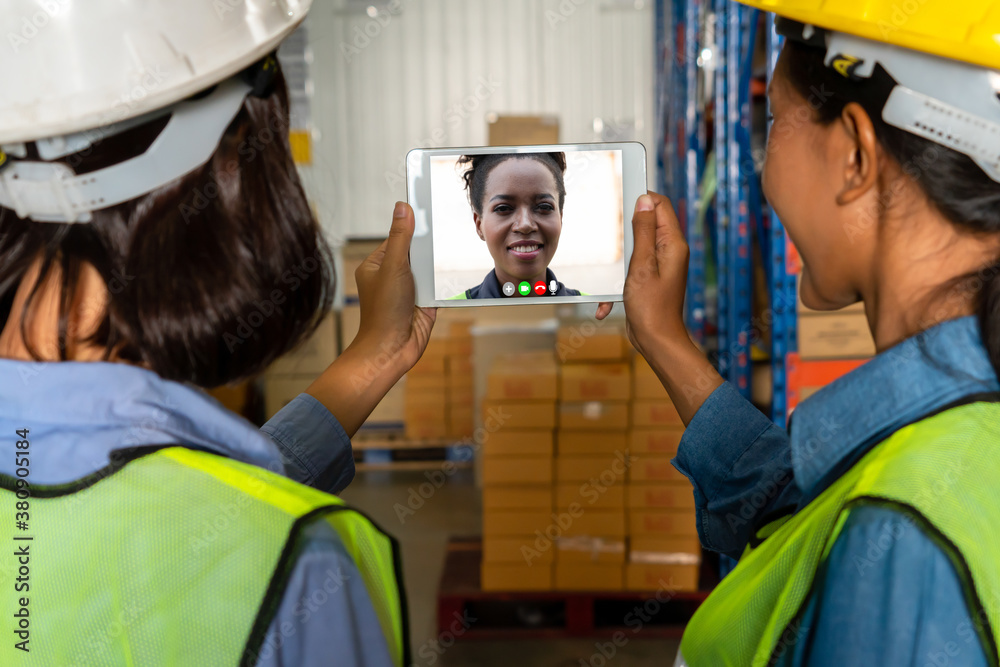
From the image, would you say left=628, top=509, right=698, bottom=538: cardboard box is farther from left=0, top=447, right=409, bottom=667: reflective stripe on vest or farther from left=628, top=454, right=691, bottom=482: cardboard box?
left=0, top=447, right=409, bottom=667: reflective stripe on vest

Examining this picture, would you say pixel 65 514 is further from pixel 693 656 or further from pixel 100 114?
pixel 693 656

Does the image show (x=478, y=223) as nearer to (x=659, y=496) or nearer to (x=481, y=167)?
(x=481, y=167)

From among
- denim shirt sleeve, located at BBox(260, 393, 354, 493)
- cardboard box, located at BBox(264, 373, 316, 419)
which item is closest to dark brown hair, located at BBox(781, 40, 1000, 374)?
denim shirt sleeve, located at BBox(260, 393, 354, 493)

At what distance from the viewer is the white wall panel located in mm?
7438

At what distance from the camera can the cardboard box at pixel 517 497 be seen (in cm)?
381

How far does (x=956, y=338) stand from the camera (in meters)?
0.84

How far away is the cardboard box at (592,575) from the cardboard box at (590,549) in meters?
0.03

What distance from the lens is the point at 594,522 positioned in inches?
149

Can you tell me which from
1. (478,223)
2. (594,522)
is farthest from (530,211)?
(594,522)

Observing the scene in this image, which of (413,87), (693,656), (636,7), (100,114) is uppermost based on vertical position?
(636,7)

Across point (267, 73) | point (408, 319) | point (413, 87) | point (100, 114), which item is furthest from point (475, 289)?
point (413, 87)

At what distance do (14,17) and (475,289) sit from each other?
40.9 inches

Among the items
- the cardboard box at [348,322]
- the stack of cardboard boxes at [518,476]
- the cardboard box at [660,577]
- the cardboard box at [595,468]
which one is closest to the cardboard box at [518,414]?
the stack of cardboard boxes at [518,476]

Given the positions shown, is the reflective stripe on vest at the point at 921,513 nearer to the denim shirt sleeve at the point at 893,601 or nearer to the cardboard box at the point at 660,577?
the denim shirt sleeve at the point at 893,601
